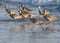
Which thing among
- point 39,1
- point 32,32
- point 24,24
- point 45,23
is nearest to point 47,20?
point 45,23

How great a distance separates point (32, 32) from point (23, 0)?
45.8ft

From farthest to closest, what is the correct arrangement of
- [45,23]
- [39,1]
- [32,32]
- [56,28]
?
1. [39,1]
2. [45,23]
3. [56,28]
4. [32,32]

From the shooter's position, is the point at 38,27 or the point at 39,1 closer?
the point at 38,27

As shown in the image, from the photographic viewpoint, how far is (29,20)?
12.6 meters

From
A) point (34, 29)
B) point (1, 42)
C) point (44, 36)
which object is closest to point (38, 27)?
point (34, 29)

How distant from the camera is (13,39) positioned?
9328mm

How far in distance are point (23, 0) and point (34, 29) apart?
13379 millimetres

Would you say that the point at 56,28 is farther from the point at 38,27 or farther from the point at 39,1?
the point at 39,1

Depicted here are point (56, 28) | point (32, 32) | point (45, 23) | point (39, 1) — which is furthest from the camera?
point (39, 1)

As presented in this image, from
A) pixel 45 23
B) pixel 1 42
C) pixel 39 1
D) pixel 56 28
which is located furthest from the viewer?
pixel 39 1

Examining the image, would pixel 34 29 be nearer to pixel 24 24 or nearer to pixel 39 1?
pixel 24 24

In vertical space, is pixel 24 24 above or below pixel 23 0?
above

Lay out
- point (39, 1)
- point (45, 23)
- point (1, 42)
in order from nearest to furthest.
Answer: point (1, 42)
point (45, 23)
point (39, 1)

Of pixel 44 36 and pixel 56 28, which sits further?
pixel 56 28
